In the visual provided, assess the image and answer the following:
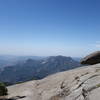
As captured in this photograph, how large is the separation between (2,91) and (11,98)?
3.59 metres

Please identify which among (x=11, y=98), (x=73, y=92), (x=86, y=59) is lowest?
(x=11, y=98)

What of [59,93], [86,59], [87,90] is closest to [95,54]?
[86,59]

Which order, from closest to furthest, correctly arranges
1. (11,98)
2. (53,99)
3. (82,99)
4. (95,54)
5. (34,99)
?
(82,99), (53,99), (34,99), (11,98), (95,54)

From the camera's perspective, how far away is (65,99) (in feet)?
51.3

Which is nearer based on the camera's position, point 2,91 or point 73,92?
point 73,92

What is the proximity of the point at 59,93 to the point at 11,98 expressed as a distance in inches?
307

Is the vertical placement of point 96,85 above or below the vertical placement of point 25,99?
above

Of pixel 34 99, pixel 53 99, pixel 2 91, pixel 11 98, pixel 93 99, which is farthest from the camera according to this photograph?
pixel 2 91

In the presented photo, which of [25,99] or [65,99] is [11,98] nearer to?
[25,99]

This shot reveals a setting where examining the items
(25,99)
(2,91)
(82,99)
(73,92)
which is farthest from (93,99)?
(2,91)

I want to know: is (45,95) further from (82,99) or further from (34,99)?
(82,99)

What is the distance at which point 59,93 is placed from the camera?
17969 mm

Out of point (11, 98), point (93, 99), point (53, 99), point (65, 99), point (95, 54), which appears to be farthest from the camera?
point (95, 54)

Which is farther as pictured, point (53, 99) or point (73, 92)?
point (53, 99)
